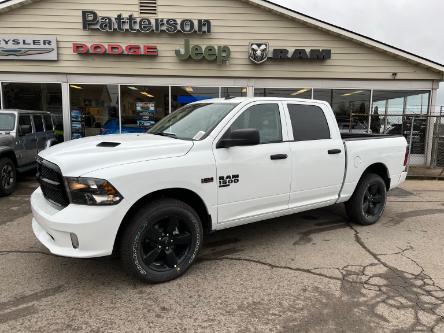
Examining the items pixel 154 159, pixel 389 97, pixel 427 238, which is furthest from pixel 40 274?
pixel 389 97

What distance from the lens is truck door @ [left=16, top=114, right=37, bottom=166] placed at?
7984 millimetres

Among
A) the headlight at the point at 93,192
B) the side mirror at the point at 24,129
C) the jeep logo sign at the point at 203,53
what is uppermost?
the jeep logo sign at the point at 203,53

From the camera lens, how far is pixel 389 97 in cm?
1263

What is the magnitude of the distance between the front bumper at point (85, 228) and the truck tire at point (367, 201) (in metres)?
3.68

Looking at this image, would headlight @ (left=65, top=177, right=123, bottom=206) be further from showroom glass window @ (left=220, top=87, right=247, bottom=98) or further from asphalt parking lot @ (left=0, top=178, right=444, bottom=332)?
showroom glass window @ (left=220, top=87, right=247, bottom=98)

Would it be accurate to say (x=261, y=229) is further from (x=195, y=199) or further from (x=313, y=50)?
(x=313, y=50)

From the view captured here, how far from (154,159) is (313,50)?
9814 millimetres

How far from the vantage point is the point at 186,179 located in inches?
143

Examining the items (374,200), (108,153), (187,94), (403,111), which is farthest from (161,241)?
(403,111)

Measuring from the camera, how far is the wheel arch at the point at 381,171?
18.6ft

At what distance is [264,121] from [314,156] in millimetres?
839

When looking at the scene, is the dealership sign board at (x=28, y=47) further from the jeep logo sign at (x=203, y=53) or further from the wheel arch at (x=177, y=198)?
the wheel arch at (x=177, y=198)

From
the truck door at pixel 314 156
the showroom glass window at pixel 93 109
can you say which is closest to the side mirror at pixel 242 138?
the truck door at pixel 314 156

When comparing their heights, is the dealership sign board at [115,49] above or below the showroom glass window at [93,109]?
above
